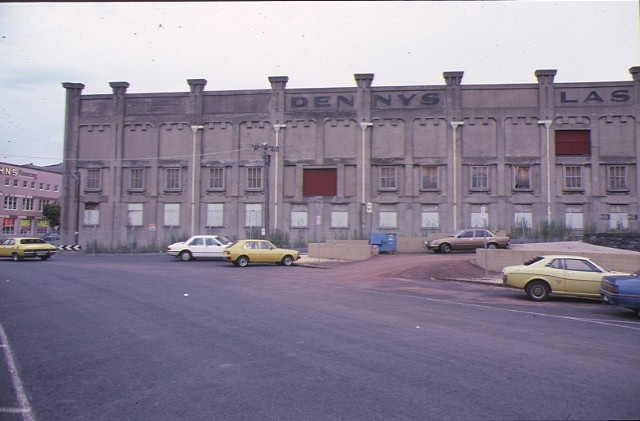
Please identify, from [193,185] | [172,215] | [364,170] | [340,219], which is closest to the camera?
[364,170]

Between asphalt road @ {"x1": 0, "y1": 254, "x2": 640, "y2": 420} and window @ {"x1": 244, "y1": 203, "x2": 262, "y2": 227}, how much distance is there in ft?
92.4

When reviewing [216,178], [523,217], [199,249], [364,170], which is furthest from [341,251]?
[523,217]

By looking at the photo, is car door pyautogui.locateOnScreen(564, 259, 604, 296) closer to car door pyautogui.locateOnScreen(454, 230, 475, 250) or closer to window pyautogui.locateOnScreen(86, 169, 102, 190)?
car door pyautogui.locateOnScreen(454, 230, 475, 250)

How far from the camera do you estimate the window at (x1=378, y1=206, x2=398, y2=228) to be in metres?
41.2

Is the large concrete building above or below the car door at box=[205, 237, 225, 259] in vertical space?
above

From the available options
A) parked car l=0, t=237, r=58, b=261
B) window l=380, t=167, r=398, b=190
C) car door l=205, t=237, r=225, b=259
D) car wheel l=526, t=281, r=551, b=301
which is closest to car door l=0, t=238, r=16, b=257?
parked car l=0, t=237, r=58, b=261

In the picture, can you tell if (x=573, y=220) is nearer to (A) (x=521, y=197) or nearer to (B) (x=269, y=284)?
(A) (x=521, y=197)

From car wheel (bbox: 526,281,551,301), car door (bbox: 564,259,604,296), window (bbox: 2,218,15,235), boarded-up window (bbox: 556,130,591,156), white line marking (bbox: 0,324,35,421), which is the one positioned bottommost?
white line marking (bbox: 0,324,35,421)

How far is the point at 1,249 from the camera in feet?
102

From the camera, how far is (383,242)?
1262 inches

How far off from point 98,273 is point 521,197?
103ft

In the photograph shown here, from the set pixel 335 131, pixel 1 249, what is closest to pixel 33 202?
pixel 1 249

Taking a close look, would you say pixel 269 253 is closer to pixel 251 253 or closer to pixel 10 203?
pixel 251 253

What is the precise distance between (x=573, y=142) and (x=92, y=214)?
4034cm
